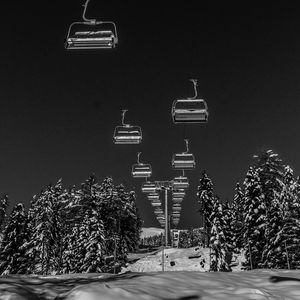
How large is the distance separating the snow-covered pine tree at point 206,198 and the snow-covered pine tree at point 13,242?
79.3 ft

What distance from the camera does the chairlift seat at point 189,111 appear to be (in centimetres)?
1373

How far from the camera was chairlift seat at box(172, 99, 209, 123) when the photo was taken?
13734mm

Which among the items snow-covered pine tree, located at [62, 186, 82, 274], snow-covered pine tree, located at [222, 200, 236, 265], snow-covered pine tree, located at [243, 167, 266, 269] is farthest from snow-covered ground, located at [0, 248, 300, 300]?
snow-covered pine tree, located at [222, 200, 236, 265]

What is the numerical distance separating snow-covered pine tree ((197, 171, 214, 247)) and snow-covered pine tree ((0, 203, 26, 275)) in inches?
952

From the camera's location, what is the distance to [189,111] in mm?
13781

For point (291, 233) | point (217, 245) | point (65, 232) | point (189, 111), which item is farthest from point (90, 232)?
point (189, 111)

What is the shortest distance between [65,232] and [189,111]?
39.1 m

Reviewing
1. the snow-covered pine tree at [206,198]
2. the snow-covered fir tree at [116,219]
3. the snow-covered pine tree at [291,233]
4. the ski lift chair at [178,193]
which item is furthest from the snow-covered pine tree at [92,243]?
the snow-covered pine tree at [291,233]

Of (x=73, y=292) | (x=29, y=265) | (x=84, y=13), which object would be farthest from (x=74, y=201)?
(x=73, y=292)

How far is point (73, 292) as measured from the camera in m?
4.64

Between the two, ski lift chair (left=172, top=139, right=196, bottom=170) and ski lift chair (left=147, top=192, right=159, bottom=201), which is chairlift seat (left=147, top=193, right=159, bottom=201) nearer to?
ski lift chair (left=147, top=192, right=159, bottom=201)

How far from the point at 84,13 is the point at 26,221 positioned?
1631 inches

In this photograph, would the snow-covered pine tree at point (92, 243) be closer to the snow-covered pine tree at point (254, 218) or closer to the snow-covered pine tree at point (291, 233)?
the snow-covered pine tree at point (254, 218)

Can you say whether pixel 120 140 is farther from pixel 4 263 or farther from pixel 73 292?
pixel 4 263
